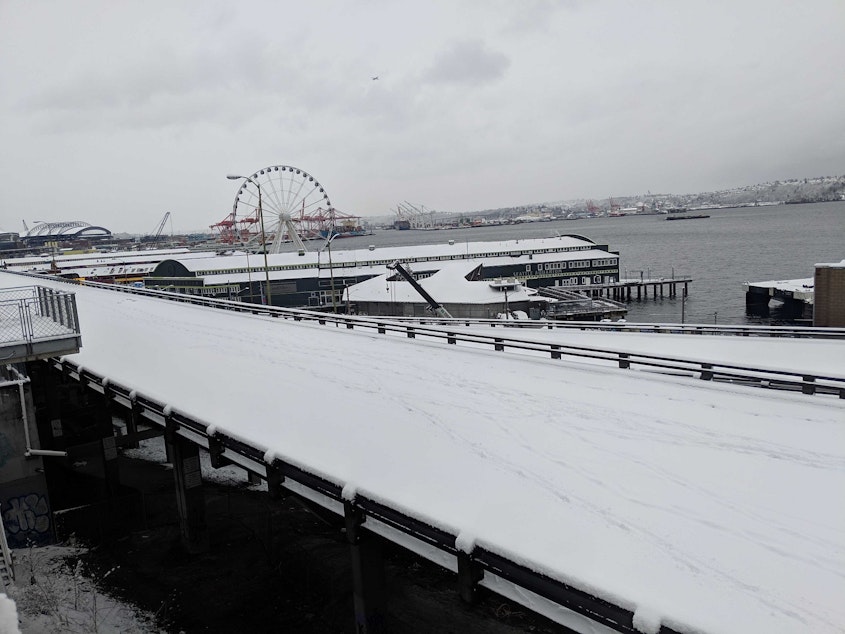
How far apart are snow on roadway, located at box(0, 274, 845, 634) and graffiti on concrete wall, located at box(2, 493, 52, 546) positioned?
3.86 meters

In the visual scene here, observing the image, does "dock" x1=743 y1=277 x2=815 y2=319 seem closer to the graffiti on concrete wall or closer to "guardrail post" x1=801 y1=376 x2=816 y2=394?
"guardrail post" x1=801 y1=376 x2=816 y2=394

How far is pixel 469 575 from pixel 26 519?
1500cm

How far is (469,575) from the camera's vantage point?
7.59 m

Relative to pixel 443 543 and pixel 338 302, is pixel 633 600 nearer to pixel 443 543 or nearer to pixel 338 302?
pixel 443 543

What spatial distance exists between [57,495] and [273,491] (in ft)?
48.3

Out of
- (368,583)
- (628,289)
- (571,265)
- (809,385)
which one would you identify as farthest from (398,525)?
(628,289)

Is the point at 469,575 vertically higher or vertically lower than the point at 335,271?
higher

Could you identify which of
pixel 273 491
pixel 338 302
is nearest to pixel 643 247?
pixel 338 302

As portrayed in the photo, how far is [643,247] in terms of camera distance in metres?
160

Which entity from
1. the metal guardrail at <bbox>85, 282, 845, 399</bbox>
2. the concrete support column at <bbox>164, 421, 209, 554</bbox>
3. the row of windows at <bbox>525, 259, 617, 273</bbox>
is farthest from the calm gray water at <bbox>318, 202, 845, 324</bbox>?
the concrete support column at <bbox>164, 421, 209, 554</bbox>

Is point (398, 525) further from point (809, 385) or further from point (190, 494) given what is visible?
point (190, 494)

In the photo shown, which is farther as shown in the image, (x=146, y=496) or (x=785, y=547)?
(x=146, y=496)

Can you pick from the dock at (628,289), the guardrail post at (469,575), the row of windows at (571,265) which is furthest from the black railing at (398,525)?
the dock at (628,289)

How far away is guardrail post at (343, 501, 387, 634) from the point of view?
1006 centimetres
